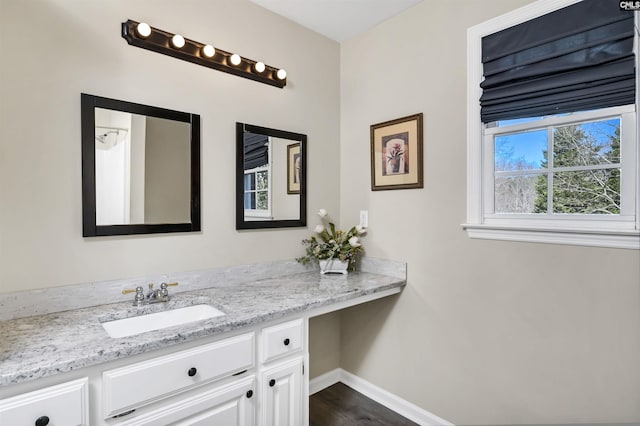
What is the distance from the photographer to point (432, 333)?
6.92 ft

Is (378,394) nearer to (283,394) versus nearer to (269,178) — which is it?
(283,394)

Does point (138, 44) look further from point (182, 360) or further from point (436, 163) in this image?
point (436, 163)

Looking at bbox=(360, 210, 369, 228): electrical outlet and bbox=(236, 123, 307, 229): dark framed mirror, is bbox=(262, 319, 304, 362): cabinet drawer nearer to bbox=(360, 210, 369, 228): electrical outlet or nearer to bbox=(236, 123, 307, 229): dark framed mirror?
bbox=(236, 123, 307, 229): dark framed mirror

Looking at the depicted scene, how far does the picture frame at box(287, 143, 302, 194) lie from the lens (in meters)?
2.37

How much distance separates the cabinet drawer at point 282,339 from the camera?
157 cm

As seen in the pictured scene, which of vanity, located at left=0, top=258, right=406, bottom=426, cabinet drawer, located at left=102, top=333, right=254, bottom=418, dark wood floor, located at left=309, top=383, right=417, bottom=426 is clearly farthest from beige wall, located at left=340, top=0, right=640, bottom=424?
cabinet drawer, located at left=102, top=333, right=254, bottom=418

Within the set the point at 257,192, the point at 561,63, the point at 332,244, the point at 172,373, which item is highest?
the point at 561,63

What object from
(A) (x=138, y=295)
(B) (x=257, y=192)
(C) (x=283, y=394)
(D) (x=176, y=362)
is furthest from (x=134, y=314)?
(B) (x=257, y=192)

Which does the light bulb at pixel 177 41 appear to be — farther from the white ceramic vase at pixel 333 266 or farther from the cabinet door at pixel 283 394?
the cabinet door at pixel 283 394

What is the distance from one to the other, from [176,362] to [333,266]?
1.26 metres

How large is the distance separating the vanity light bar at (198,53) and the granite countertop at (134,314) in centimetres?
126

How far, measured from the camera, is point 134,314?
1577 millimetres

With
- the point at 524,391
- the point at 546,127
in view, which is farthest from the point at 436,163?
the point at 524,391

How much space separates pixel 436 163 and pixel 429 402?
1.45m
